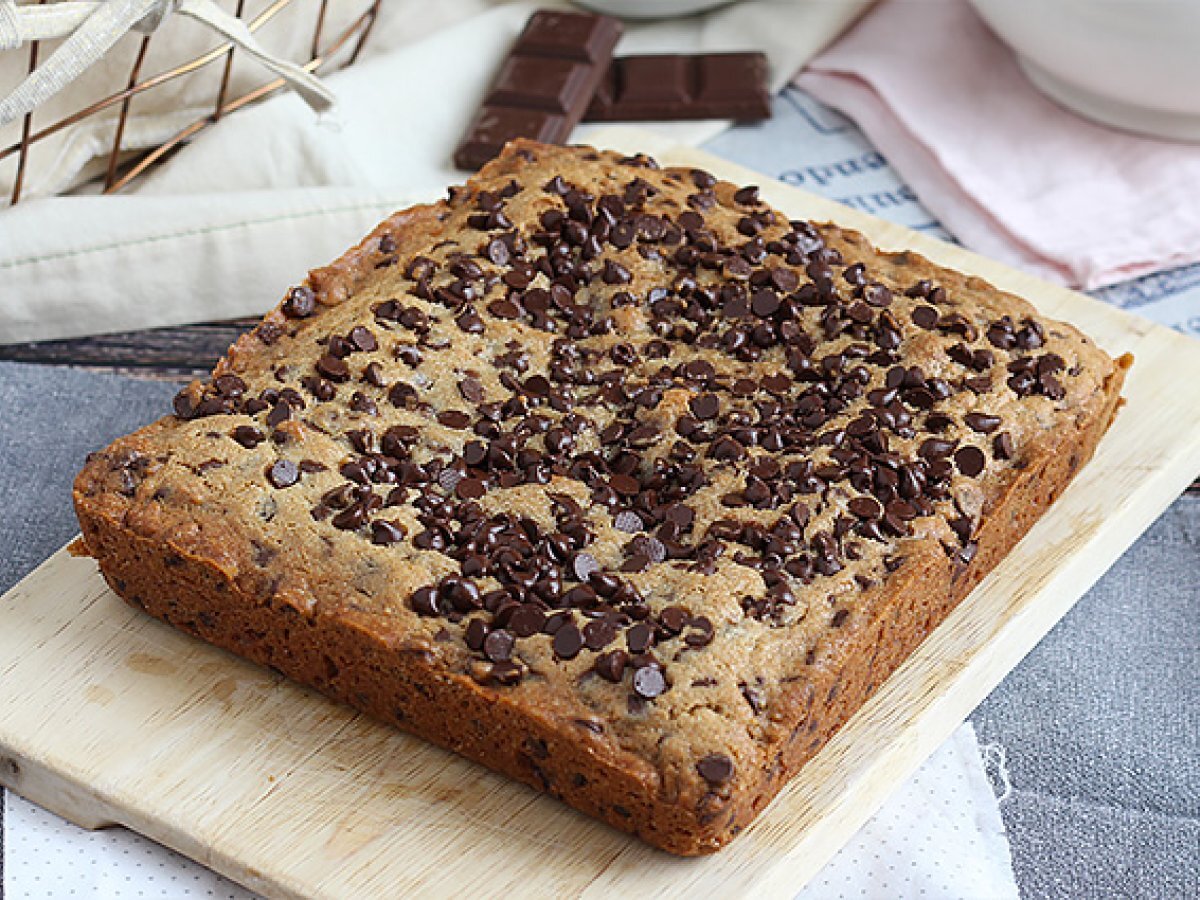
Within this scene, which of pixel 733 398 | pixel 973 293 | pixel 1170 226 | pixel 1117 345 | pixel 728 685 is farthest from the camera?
pixel 1170 226

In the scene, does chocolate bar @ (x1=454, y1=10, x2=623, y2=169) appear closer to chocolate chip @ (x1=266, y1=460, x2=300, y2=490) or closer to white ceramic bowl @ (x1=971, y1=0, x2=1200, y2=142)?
white ceramic bowl @ (x1=971, y1=0, x2=1200, y2=142)

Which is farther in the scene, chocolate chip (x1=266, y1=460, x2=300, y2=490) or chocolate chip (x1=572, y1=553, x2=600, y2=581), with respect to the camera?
chocolate chip (x1=266, y1=460, x2=300, y2=490)


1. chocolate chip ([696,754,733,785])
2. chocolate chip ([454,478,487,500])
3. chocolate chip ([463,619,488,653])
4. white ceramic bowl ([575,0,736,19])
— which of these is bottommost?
white ceramic bowl ([575,0,736,19])

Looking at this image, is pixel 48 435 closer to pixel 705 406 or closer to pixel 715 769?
pixel 705 406

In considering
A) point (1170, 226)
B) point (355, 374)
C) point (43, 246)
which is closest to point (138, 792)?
point (355, 374)

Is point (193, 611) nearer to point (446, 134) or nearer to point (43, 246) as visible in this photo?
point (43, 246)

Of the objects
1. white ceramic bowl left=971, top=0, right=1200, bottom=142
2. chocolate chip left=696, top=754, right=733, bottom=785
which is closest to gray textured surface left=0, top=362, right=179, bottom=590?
chocolate chip left=696, top=754, right=733, bottom=785
